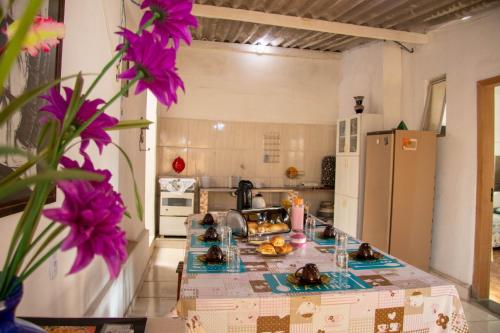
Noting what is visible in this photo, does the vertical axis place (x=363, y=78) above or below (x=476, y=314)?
above

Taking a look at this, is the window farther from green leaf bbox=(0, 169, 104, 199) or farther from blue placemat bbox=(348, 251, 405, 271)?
green leaf bbox=(0, 169, 104, 199)

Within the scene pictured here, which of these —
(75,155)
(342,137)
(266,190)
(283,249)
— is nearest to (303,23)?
(342,137)

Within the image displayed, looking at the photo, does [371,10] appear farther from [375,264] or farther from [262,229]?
[375,264]

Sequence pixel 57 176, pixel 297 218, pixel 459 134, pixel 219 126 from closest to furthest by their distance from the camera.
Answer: pixel 57 176 → pixel 297 218 → pixel 459 134 → pixel 219 126

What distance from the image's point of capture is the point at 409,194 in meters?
4.06

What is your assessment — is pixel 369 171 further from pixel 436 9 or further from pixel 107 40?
pixel 107 40

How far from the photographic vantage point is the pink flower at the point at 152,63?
51 centimetres

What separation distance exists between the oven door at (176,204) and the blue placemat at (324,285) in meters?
3.96

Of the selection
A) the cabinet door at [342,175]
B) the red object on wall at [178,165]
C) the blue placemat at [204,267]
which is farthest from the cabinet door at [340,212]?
the blue placemat at [204,267]

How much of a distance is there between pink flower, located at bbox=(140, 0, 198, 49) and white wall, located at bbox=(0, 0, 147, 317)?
3.04ft

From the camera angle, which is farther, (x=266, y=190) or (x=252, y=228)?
(x=266, y=190)

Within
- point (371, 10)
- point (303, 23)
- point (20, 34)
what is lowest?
point (20, 34)

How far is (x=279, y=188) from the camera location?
589 cm

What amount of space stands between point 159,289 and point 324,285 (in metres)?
2.60
